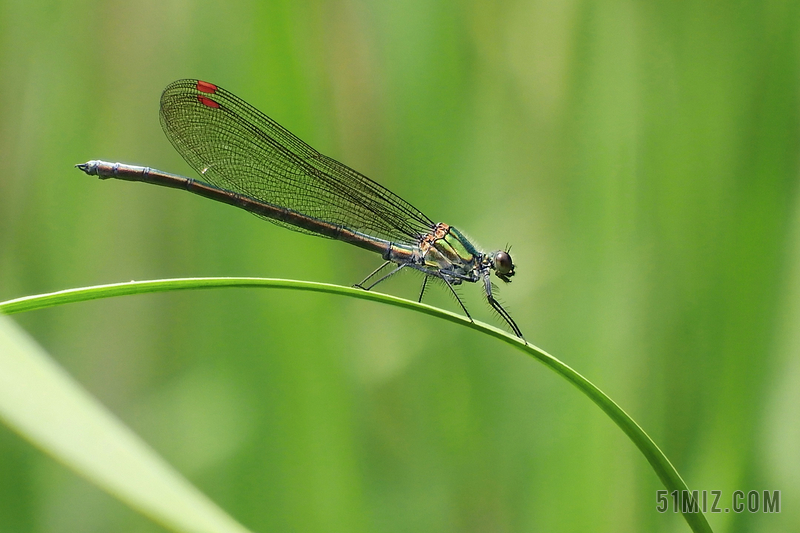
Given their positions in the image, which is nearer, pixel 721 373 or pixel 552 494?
pixel 721 373

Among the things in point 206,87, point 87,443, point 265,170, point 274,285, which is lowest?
point 87,443

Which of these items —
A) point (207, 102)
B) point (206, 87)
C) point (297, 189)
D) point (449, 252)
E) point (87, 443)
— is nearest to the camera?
point (87, 443)

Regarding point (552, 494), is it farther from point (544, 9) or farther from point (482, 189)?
point (544, 9)

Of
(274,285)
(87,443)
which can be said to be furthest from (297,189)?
(87,443)

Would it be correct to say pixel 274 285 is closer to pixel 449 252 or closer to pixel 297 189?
pixel 297 189

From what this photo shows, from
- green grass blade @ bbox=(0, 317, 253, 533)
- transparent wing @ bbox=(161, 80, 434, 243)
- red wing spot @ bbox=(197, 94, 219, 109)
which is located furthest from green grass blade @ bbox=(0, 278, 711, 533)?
red wing spot @ bbox=(197, 94, 219, 109)

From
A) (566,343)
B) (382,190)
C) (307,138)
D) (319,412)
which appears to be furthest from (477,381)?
(307,138)
